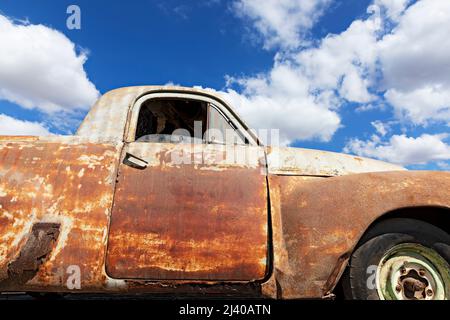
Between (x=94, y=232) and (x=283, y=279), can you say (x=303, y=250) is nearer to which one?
(x=283, y=279)

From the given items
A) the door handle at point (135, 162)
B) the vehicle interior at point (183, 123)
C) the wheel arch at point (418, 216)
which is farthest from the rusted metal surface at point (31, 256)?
the wheel arch at point (418, 216)

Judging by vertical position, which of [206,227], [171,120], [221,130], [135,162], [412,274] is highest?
[171,120]

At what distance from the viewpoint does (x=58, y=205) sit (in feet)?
7.37

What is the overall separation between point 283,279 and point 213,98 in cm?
167

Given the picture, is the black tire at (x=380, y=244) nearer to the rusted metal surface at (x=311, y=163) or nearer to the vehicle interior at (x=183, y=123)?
the rusted metal surface at (x=311, y=163)

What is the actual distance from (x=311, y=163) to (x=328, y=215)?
54cm

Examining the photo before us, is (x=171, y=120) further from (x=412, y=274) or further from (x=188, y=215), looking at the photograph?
(x=412, y=274)

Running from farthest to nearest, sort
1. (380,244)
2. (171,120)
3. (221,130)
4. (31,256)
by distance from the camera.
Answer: (171,120) → (221,130) → (380,244) → (31,256)

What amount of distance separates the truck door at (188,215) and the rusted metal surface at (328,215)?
146 mm

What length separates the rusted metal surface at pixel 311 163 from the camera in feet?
8.61

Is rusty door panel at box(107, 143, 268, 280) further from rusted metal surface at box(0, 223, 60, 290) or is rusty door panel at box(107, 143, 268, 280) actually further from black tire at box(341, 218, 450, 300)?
black tire at box(341, 218, 450, 300)

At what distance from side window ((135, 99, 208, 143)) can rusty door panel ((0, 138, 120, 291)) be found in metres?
0.60

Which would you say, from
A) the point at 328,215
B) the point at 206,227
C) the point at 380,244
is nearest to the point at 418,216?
the point at 380,244

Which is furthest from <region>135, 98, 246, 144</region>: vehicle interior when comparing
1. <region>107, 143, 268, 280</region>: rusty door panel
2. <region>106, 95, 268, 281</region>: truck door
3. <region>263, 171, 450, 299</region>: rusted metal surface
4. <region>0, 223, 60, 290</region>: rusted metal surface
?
<region>0, 223, 60, 290</region>: rusted metal surface
